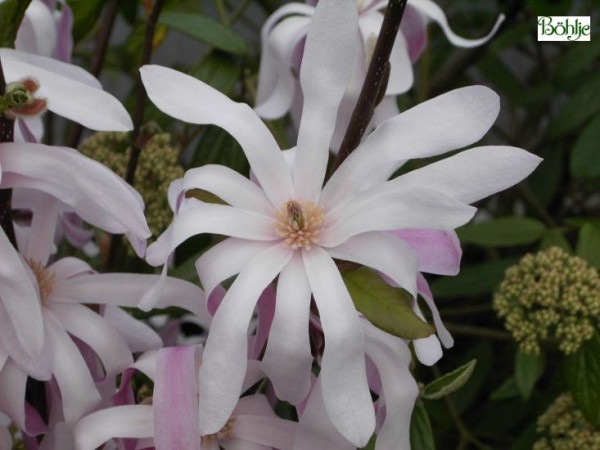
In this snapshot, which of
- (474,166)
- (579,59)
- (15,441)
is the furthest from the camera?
(579,59)

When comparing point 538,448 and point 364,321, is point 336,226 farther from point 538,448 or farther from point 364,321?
point 538,448

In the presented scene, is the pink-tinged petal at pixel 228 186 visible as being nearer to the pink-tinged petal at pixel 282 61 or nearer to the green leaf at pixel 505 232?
the pink-tinged petal at pixel 282 61

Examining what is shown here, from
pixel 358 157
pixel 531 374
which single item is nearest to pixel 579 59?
pixel 531 374

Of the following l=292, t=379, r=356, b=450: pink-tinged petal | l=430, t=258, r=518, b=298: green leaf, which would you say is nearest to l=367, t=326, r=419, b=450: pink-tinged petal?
l=292, t=379, r=356, b=450: pink-tinged petal

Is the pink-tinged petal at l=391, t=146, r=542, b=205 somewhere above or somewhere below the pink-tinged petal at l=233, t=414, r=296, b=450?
above

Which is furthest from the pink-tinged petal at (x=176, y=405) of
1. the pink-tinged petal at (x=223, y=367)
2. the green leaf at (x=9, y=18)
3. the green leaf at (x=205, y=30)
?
the green leaf at (x=205, y=30)

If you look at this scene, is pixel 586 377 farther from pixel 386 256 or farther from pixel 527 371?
pixel 386 256

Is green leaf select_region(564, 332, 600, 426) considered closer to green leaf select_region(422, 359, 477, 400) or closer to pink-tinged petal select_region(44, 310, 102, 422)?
green leaf select_region(422, 359, 477, 400)
